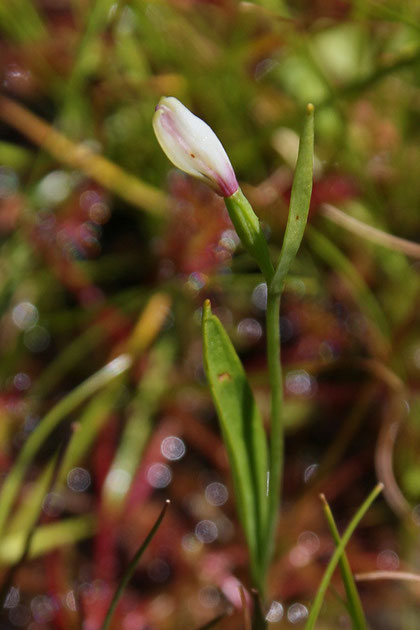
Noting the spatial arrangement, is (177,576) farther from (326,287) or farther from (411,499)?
(326,287)

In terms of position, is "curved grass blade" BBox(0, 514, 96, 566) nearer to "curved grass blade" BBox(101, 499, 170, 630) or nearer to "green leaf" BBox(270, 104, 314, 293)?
"curved grass blade" BBox(101, 499, 170, 630)

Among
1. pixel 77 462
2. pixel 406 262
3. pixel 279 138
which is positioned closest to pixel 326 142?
pixel 279 138

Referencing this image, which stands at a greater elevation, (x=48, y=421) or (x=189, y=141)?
A: (x=189, y=141)

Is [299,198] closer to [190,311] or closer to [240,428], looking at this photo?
[240,428]

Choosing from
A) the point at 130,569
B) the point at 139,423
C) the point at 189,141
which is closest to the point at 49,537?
the point at 139,423

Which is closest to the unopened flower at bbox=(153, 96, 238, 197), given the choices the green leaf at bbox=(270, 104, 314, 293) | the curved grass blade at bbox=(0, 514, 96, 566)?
the green leaf at bbox=(270, 104, 314, 293)
